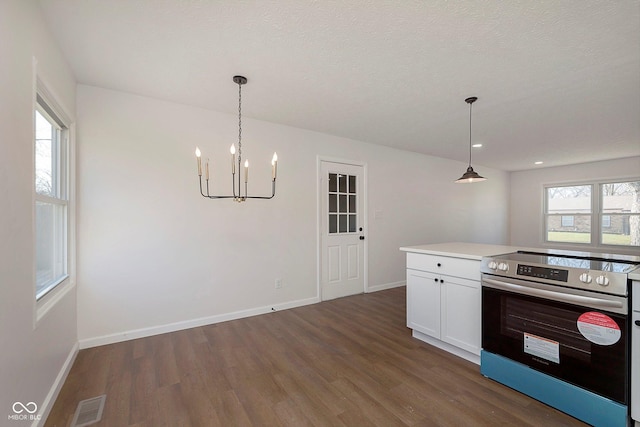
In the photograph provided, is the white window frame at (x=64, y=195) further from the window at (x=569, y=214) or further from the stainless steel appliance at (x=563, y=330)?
the window at (x=569, y=214)

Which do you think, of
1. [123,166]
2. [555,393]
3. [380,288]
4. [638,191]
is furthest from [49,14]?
[638,191]

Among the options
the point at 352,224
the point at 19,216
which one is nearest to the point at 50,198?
the point at 19,216

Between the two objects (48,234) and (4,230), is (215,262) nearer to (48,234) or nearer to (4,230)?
(48,234)

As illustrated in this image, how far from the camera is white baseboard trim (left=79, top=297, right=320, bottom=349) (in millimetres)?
2656

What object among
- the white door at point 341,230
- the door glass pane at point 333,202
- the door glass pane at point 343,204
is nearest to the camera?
the white door at point 341,230

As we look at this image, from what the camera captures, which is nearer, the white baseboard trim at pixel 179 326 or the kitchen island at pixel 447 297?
the kitchen island at pixel 447 297

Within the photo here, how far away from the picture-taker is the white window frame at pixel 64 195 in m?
1.76

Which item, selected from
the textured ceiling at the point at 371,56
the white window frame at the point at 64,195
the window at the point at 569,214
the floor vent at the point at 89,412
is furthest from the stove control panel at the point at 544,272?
the window at the point at 569,214

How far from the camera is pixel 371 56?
85.0 inches

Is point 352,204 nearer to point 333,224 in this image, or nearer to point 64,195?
point 333,224

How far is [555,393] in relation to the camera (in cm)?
178

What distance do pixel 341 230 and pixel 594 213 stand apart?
19.6 feet

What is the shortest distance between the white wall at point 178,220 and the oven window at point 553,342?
7.71ft

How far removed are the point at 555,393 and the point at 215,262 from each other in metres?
3.15
